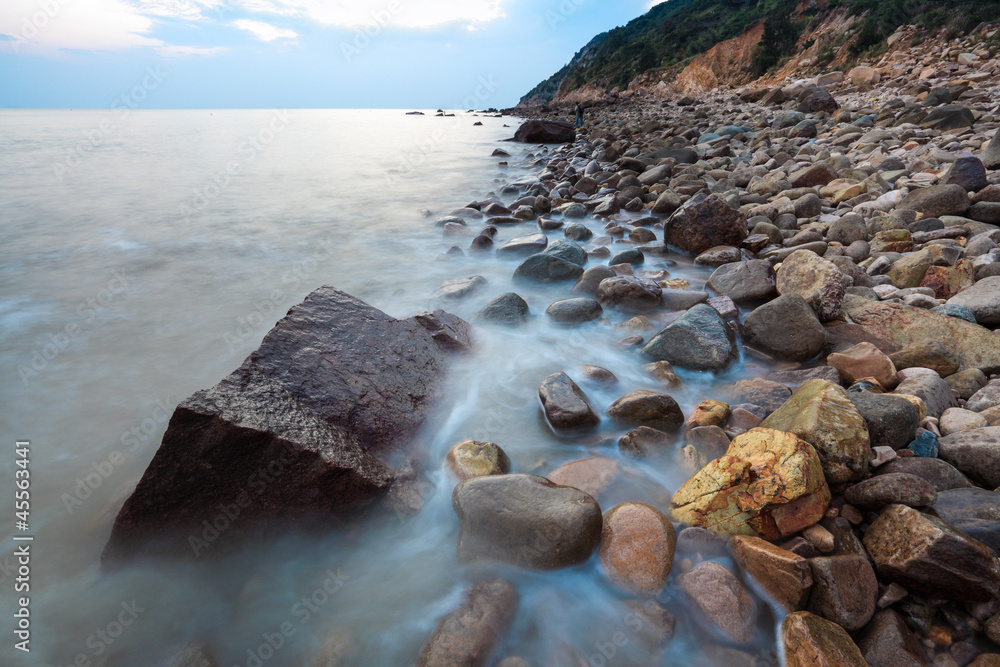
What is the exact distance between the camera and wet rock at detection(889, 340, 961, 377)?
2734mm

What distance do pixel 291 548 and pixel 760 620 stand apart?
6.37ft

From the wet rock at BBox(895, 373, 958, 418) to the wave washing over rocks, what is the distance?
0.6 inches

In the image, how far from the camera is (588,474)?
2436 mm

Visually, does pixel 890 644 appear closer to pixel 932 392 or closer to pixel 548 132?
pixel 932 392

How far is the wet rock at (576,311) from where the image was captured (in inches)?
162

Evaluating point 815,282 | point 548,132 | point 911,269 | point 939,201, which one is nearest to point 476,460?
point 815,282

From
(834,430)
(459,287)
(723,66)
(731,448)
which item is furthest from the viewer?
(723,66)

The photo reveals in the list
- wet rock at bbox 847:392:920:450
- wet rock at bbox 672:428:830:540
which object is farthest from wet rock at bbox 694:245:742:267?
wet rock at bbox 672:428:830:540

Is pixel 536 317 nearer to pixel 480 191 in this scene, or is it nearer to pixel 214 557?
pixel 214 557

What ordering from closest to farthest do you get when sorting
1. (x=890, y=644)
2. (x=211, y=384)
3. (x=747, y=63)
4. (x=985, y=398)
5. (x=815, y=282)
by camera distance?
(x=890, y=644) < (x=985, y=398) < (x=211, y=384) < (x=815, y=282) < (x=747, y=63)

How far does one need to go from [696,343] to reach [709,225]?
8.32 ft

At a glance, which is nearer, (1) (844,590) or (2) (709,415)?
(1) (844,590)

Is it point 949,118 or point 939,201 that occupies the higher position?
point 949,118

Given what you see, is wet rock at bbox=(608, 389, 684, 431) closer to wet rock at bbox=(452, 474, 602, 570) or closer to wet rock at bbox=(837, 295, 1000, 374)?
wet rock at bbox=(452, 474, 602, 570)
